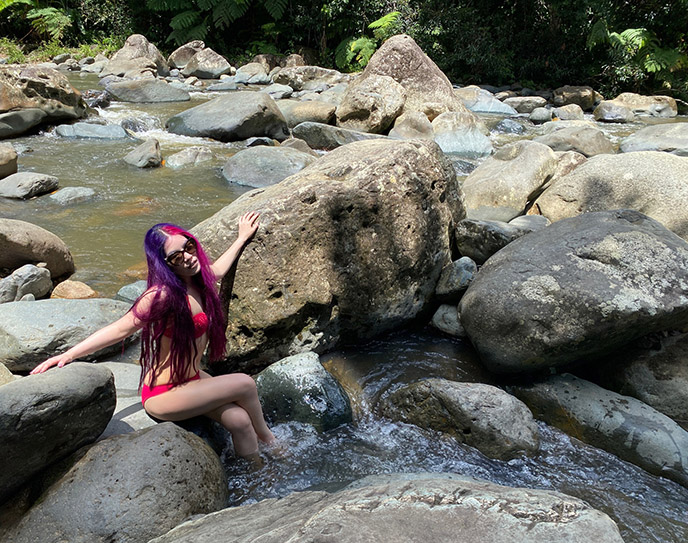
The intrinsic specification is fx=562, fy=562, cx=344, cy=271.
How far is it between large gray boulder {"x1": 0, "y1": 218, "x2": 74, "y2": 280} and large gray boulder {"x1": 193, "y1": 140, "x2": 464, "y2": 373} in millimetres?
1973

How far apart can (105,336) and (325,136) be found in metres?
7.51

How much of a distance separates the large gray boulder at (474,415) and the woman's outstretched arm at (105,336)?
1.64 m

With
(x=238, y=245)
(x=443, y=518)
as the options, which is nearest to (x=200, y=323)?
(x=238, y=245)

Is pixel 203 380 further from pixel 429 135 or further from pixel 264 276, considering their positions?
pixel 429 135

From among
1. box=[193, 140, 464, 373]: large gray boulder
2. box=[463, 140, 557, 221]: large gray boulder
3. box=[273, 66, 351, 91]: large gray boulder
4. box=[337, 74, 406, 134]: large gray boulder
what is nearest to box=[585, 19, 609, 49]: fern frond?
box=[273, 66, 351, 91]: large gray boulder

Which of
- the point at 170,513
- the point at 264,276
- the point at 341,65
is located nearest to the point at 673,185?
the point at 264,276

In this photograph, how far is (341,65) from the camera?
20.5 meters

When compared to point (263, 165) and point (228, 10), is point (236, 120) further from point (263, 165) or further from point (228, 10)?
point (228, 10)

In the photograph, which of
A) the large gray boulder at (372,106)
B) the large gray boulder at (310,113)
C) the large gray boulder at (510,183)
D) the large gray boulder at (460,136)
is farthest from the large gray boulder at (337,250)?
the large gray boulder at (310,113)

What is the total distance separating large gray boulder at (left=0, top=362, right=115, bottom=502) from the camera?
2344 mm

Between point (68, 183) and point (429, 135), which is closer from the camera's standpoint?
point (68, 183)

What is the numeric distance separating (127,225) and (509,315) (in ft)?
15.4

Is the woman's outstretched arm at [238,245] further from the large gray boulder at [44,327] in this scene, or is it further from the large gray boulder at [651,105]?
the large gray boulder at [651,105]

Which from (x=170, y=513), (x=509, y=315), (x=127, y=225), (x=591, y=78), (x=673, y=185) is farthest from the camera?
(x=591, y=78)
